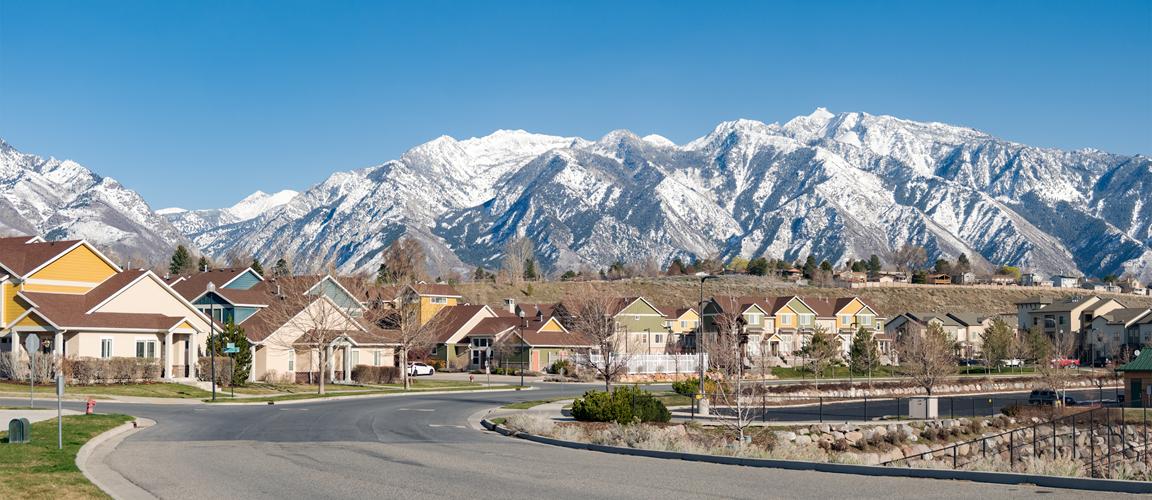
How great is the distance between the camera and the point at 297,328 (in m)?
73.6

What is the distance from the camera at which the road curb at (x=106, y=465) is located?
1983 centimetres

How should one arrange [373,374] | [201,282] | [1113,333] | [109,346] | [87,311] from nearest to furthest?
1. [109,346]
2. [87,311]
3. [373,374]
4. [201,282]
5. [1113,333]

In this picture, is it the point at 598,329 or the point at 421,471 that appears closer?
the point at 421,471

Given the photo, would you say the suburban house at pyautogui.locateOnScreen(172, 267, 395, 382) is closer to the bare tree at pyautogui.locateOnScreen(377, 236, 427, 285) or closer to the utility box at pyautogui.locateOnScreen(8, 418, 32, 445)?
the utility box at pyautogui.locateOnScreen(8, 418, 32, 445)

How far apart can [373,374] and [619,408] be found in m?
38.9

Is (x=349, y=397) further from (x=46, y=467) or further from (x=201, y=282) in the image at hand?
(x=46, y=467)

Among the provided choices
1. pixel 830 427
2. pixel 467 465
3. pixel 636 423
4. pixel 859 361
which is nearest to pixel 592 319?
pixel 859 361

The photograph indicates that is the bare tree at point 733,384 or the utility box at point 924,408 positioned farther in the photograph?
the utility box at point 924,408

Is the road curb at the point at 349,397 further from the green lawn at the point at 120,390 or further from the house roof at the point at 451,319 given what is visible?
the house roof at the point at 451,319

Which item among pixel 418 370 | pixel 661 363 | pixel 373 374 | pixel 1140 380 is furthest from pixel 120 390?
pixel 1140 380

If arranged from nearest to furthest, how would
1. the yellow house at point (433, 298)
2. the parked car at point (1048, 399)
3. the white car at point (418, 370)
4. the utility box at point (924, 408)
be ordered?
1. the utility box at point (924, 408)
2. the parked car at point (1048, 399)
3. the white car at point (418, 370)
4. the yellow house at point (433, 298)

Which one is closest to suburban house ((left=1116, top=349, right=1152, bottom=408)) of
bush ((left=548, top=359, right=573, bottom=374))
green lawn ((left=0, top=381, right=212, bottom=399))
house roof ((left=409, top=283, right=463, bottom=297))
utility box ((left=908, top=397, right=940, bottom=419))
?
utility box ((left=908, top=397, right=940, bottom=419))

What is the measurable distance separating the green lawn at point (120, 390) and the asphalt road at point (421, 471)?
18635 mm

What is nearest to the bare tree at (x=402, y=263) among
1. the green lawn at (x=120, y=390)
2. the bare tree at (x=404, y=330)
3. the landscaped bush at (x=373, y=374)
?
the bare tree at (x=404, y=330)
